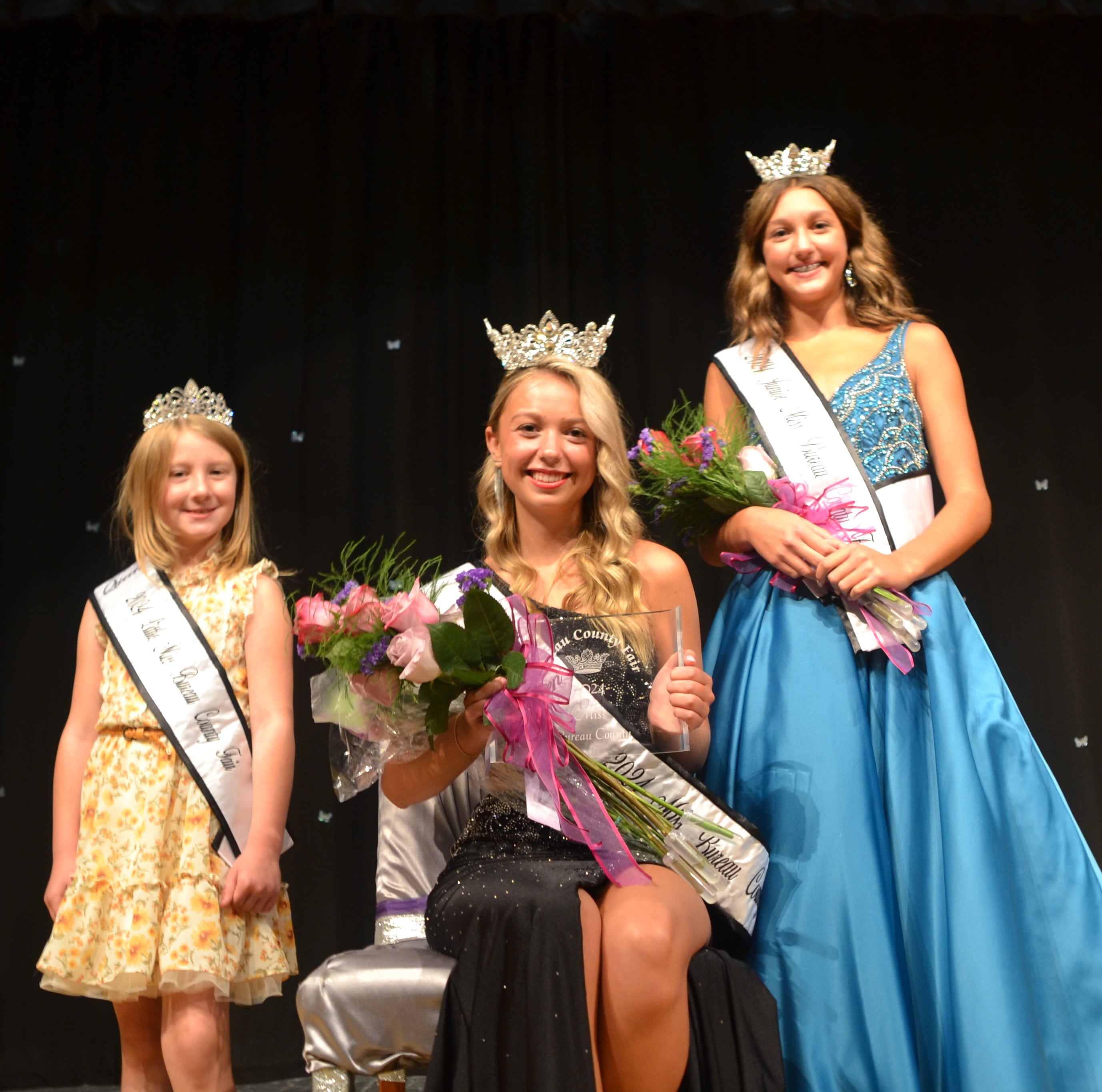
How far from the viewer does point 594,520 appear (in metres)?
1.90

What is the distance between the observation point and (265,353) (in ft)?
9.04

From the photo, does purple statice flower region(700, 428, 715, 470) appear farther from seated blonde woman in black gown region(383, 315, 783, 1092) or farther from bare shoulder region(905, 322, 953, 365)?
bare shoulder region(905, 322, 953, 365)

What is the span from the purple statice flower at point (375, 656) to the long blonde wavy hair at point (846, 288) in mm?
928

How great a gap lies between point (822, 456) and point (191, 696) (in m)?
1.11

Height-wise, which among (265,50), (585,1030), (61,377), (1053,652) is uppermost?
(265,50)

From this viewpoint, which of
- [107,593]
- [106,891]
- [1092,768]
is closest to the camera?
[106,891]

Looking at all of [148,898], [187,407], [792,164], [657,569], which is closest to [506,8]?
[792,164]

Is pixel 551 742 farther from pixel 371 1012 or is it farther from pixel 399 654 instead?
pixel 371 1012

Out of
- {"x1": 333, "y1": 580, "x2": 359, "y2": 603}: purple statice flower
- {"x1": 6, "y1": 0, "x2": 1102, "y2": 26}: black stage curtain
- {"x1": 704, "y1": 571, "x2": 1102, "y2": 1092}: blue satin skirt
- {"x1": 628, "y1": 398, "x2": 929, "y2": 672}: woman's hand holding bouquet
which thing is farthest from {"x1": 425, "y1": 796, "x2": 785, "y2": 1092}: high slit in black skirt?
{"x1": 6, "y1": 0, "x2": 1102, "y2": 26}: black stage curtain

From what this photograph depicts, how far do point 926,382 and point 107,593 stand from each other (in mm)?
1463

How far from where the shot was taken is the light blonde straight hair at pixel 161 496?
205cm

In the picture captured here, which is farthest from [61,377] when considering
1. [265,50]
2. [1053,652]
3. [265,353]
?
[1053,652]

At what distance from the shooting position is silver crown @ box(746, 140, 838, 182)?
80.1 inches

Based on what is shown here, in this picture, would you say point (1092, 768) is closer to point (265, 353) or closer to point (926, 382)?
point (926, 382)
